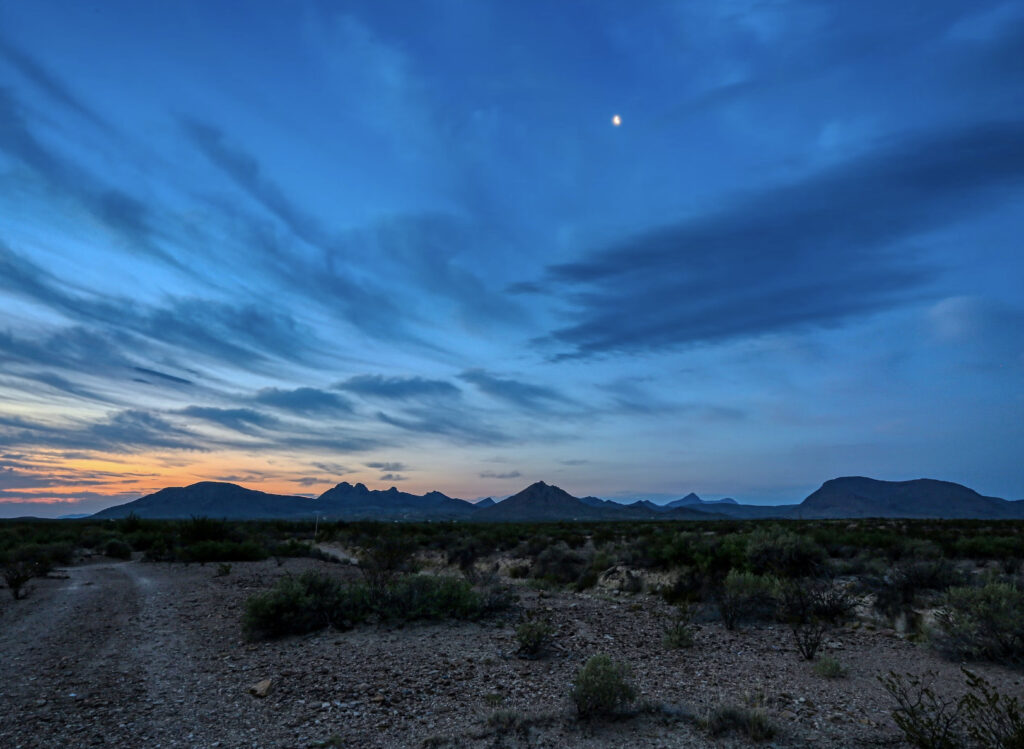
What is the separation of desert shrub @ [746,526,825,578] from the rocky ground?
4519 millimetres

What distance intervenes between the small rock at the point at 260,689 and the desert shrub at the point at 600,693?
14.7 ft

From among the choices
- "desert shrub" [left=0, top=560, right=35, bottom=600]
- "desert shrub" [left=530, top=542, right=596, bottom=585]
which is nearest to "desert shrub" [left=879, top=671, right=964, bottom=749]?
"desert shrub" [left=530, top=542, right=596, bottom=585]

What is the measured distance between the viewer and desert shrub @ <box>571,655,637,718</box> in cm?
721

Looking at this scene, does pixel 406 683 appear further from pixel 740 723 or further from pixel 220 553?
pixel 220 553

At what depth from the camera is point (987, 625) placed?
9758mm

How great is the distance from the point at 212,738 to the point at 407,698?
2.51 meters

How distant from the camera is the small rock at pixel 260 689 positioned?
314 inches

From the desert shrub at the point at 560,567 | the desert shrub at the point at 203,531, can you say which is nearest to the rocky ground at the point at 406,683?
the desert shrub at the point at 560,567

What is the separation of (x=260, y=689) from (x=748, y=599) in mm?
10614

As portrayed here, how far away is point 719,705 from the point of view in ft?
24.3

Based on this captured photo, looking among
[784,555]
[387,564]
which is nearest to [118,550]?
[387,564]

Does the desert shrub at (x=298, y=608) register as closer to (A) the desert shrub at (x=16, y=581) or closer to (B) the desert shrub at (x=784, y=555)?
(A) the desert shrub at (x=16, y=581)

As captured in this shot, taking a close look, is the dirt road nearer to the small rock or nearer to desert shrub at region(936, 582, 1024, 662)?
the small rock

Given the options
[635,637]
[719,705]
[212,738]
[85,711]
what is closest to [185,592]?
[85,711]
